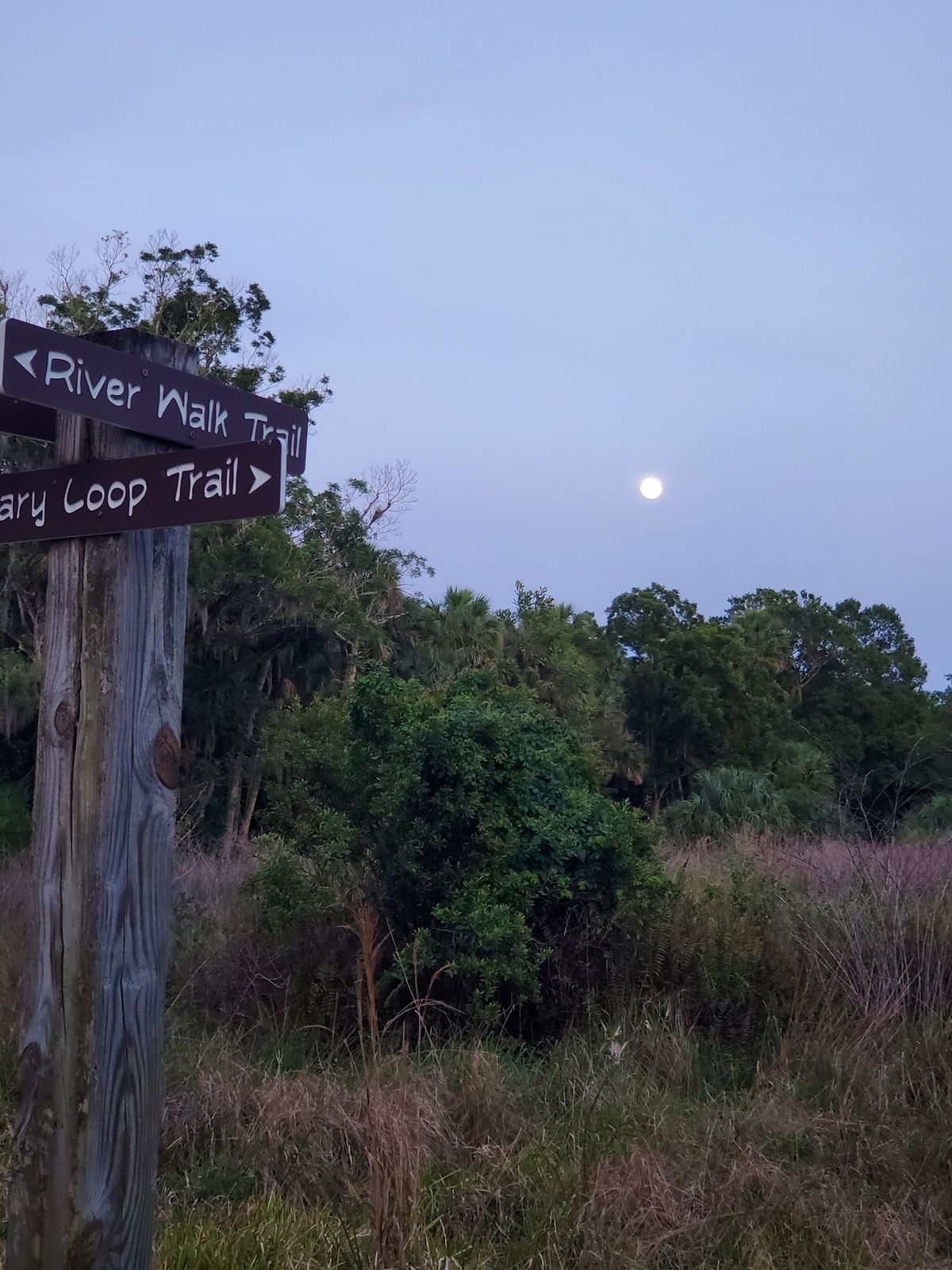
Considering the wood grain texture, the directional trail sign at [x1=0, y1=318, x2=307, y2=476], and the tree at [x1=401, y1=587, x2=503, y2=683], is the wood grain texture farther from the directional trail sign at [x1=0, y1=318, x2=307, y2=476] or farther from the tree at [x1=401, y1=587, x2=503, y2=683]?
the tree at [x1=401, y1=587, x2=503, y2=683]

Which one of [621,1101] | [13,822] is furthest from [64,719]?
[13,822]

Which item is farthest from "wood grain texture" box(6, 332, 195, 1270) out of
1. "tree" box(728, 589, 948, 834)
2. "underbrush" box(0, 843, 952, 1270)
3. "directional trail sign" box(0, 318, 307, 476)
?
"tree" box(728, 589, 948, 834)

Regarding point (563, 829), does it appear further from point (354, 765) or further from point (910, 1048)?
point (910, 1048)

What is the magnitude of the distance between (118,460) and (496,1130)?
3125mm

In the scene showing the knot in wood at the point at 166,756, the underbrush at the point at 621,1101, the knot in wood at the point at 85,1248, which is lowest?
the underbrush at the point at 621,1101

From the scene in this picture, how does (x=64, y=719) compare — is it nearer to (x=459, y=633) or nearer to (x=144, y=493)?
(x=144, y=493)

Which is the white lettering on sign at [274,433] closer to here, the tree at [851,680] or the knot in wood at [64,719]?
the knot in wood at [64,719]

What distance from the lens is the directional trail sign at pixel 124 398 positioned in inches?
118

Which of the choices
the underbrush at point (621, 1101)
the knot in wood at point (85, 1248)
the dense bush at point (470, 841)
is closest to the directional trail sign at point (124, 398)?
the underbrush at point (621, 1101)

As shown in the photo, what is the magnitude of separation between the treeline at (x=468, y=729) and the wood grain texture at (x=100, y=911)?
2.44m

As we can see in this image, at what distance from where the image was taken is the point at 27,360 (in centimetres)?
299

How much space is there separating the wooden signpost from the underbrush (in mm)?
678

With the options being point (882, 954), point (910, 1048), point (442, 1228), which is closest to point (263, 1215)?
point (442, 1228)

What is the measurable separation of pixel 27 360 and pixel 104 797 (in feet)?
3.56
